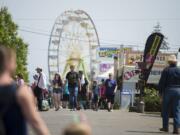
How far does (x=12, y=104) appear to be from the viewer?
5719 mm

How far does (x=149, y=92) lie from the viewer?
39.0 m

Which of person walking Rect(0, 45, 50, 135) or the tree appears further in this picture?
the tree

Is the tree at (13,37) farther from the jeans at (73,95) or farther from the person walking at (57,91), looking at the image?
the jeans at (73,95)

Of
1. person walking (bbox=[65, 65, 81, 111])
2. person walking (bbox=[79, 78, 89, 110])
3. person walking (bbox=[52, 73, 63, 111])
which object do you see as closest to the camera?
person walking (bbox=[65, 65, 81, 111])

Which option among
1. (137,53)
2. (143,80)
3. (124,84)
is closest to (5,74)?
(143,80)

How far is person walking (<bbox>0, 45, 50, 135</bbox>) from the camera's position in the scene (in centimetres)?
569

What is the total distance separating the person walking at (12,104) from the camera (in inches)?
224

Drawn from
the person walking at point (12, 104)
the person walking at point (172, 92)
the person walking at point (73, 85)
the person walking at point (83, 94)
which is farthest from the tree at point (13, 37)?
the person walking at point (12, 104)

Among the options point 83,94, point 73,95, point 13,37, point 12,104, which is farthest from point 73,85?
point 13,37

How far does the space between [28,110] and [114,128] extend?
10.2m

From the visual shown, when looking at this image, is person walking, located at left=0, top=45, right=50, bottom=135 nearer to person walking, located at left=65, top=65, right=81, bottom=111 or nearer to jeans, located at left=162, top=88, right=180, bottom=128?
jeans, located at left=162, top=88, right=180, bottom=128

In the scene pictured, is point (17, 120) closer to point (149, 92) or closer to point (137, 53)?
point (149, 92)

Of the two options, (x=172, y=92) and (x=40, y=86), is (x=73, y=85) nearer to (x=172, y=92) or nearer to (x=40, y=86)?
(x=40, y=86)

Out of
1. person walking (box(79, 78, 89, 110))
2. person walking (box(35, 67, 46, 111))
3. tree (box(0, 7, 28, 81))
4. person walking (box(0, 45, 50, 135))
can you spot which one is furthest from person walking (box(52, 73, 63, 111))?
tree (box(0, 7, 28, 81))
